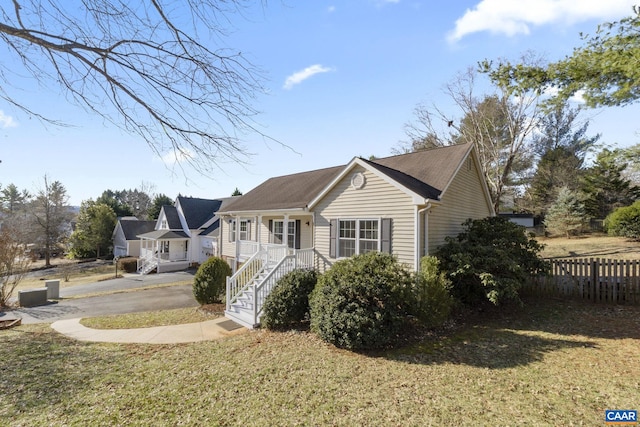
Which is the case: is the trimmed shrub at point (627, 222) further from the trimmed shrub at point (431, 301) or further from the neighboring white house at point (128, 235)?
the neighboring white house at point (128, 235)

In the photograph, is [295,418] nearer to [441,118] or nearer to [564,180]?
[441,118]

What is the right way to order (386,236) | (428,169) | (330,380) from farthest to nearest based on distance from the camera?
(428,169) → (386,236) → (330,380)

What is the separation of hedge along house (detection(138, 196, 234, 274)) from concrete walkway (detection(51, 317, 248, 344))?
17.9 m

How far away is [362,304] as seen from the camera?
744 centimetres

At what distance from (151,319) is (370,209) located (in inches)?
363

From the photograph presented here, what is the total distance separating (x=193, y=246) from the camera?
3045 centimetres

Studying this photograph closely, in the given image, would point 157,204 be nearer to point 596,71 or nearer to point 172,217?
point 172,217

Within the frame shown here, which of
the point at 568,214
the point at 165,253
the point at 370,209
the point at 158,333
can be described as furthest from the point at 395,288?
the point at 165,253

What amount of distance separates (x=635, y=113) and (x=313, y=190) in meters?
12.4

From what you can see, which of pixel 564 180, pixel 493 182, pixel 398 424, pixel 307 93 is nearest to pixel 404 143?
pixel 493 182

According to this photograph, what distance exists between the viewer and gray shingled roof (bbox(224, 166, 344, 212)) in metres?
14.5

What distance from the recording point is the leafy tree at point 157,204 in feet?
156

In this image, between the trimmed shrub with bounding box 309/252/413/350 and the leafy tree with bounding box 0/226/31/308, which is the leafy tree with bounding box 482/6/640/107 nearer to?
the trimmed shrub with bounding box 309/252/413/350

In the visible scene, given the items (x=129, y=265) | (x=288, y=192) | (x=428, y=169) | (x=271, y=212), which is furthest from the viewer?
(x=129, y=265)
